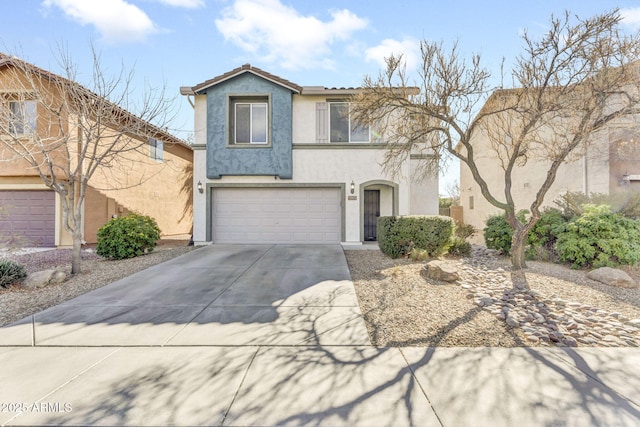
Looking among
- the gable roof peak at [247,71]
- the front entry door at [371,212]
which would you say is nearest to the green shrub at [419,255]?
the front entry door at [371,212]

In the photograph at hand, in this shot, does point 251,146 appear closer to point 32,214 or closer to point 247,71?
point 247,71

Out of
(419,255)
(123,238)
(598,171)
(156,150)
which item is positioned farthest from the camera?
(156,150)

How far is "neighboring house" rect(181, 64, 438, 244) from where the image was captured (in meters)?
11.2

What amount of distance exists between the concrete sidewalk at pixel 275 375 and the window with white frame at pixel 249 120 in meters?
8.00

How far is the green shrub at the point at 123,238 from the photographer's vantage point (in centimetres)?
877

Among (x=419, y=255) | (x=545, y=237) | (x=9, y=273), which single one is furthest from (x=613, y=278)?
(x=9, y=273)

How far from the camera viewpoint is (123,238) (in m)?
8.82

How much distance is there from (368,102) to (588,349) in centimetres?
657

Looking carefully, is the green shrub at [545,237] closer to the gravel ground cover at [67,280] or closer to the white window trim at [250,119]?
the white window trim at [250,119]

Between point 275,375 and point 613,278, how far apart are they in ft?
24.1

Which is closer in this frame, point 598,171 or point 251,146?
point 251,146

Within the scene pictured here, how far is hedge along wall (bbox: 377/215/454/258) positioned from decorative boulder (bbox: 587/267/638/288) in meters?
3.23

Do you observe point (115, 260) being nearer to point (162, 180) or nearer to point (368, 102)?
point (162, 180)

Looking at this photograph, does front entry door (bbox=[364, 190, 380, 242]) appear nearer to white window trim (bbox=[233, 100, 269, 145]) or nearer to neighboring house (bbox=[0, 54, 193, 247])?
white window trim (bbox=[233, 100, 269, 145])
